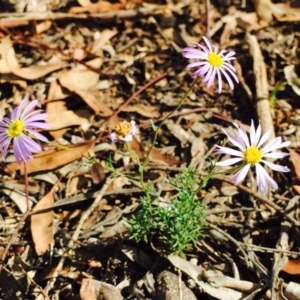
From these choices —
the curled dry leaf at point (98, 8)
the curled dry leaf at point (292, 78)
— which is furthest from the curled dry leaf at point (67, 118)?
the curled dry leaf at point (292, 78)

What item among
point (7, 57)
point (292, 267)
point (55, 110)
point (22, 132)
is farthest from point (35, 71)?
point (292, 267)

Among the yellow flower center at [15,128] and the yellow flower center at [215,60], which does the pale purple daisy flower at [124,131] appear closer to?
the yellow flower center at [15,128]

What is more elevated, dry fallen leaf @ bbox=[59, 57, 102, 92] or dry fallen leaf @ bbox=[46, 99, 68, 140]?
dry fallen leaf @ bbox=[59, 57, 102, 92]

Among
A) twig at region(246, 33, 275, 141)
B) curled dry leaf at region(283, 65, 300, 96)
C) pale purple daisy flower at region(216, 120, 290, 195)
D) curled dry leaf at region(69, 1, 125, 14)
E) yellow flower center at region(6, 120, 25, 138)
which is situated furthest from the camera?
curled dry leaf at region(69, 1, 125, 14)

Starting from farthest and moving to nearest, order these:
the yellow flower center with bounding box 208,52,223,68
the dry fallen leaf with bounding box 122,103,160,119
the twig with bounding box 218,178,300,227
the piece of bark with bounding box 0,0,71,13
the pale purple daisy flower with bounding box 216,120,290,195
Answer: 1. the piece of bark with bounding box 0,0,71,13
2. the dry fallen leaf with bounding box 122,103,160,119
3. the twig with bounding box 218,178,300,227
4. the yellow flower center with bounding box 208,52,223,68
5. the pale purple daisy flower with bounding box 216,120,290,195

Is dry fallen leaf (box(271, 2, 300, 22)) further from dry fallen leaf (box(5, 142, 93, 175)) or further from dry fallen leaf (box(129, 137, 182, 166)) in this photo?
dry fallen leaf (box(5, 142, 93, 175))

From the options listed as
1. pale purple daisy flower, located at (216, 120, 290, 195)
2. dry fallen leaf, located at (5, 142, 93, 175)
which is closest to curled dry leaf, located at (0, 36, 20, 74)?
dry fallen leaf, located at (5, 142, 93, 175)

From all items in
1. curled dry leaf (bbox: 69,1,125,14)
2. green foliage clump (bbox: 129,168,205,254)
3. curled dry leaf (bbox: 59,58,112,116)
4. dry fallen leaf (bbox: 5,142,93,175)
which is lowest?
green foliage clump (bbox: 129,168,205,254)

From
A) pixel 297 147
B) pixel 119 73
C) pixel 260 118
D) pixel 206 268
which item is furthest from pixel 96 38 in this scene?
pixel 206 268

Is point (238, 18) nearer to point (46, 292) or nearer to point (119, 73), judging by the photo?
point (119, 73)
